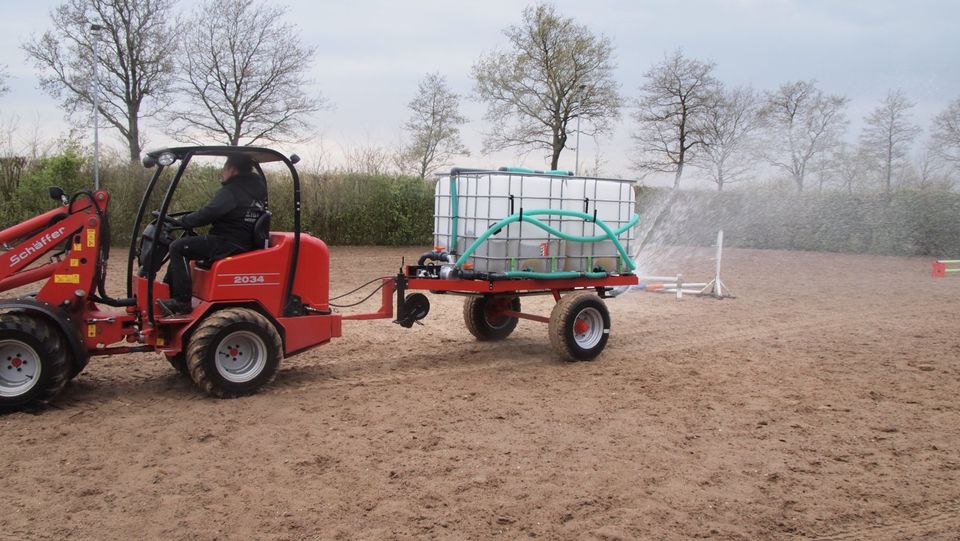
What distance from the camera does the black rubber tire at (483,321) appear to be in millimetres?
9484

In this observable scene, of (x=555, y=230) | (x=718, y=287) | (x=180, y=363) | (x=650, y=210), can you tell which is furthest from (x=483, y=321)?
(x=650, y=210)

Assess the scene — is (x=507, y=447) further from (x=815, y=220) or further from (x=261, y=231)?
(x=815, y=220)

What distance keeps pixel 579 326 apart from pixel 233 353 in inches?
150

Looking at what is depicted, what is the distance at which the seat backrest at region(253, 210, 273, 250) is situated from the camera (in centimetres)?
667

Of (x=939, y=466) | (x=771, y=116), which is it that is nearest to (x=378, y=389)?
(x=939, y=466)

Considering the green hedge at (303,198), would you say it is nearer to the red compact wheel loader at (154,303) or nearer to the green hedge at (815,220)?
the green hedge at (815,220)

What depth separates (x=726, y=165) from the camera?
1095 inches

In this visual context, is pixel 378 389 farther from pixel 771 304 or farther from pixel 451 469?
pixel 771 304

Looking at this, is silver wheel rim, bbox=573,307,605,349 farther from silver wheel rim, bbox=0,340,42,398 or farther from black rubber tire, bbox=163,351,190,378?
silver wheel rim, bbox=0,340,42,398

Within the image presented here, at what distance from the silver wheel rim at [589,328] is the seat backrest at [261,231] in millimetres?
3551

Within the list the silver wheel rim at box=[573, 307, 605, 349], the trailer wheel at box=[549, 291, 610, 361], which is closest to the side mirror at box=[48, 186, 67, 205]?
the trailer wheel at box=[549, 291, 610, 361]

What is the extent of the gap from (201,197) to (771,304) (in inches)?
608

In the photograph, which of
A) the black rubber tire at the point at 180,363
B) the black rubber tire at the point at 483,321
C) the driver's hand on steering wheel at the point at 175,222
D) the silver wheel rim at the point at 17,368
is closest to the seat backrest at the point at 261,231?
the driver's hand on steering wheel at the point at 175,222

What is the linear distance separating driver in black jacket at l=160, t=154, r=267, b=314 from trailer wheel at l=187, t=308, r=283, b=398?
1.32 ft
